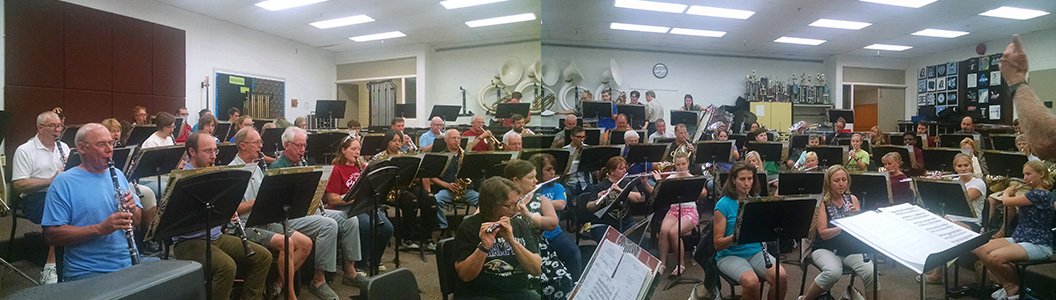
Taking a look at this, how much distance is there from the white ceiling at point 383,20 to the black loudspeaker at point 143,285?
792mm

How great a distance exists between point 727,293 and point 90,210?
10.1 ft

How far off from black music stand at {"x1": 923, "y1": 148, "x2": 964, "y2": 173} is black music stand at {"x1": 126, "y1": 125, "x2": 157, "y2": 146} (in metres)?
3.41

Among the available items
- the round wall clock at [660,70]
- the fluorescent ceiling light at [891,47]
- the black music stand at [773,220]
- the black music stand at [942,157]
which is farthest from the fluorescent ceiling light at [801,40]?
the black music stand at [773,220]

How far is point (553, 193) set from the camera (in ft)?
4.72

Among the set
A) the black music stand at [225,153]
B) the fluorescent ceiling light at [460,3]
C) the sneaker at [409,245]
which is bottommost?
the sneaker at [409,245]

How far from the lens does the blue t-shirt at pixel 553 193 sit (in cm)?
137

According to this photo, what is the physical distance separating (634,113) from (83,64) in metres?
2.14

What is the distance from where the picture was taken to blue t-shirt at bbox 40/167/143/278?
7.56ft

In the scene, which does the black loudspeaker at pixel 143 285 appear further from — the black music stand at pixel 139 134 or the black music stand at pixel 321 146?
the black music stand at pixel 321 146

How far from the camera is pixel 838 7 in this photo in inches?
78.7

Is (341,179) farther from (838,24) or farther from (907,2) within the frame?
(907,2)

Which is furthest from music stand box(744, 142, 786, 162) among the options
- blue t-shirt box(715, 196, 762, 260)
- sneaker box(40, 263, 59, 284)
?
sneaker box(40, 263, 59, 284)

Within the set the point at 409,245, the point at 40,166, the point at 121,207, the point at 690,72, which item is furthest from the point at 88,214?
the point at 690,72

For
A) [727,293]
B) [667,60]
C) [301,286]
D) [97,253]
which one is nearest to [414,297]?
[667,60]
